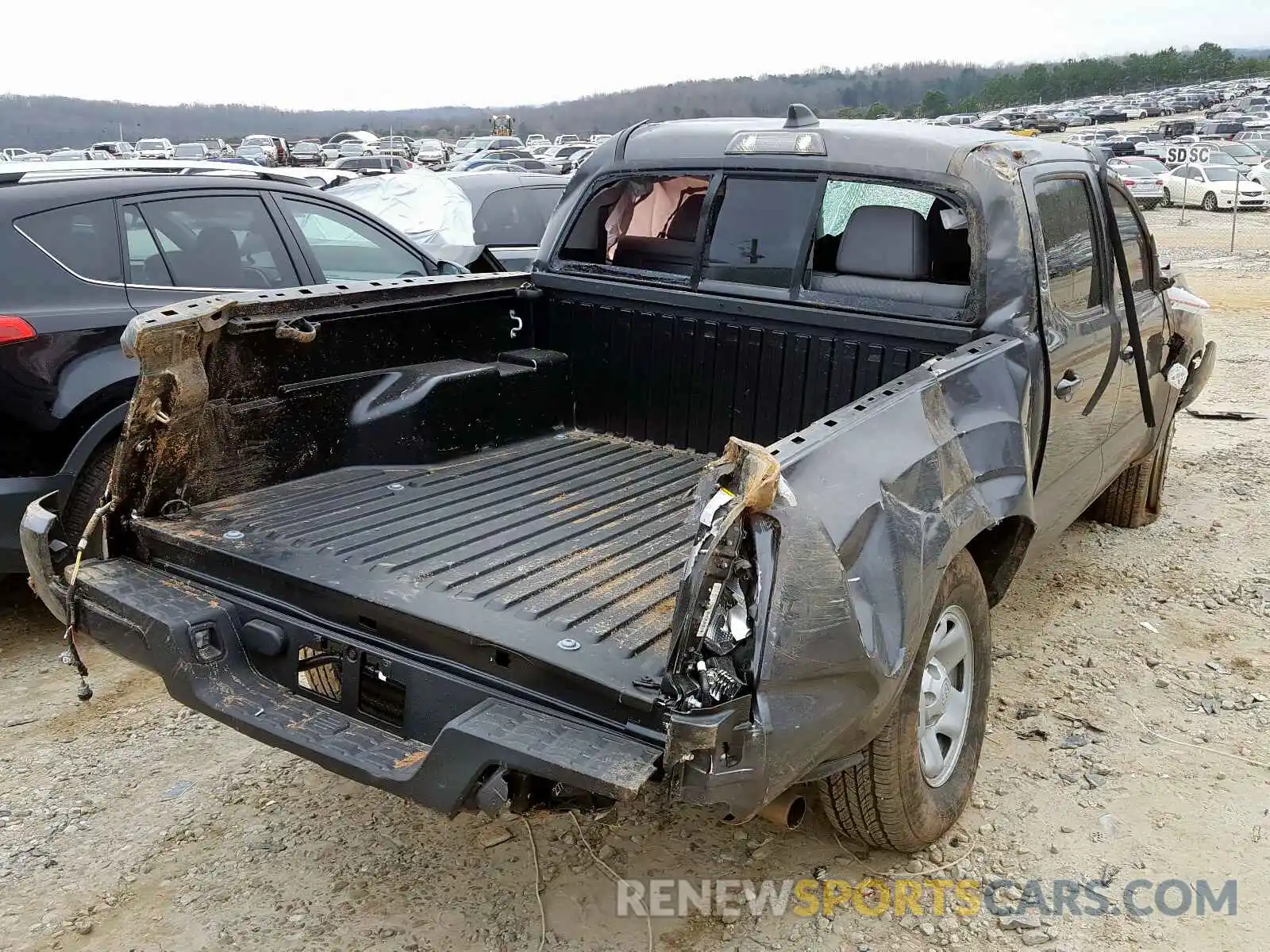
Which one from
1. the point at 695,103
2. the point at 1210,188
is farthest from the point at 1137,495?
the point at 695,103

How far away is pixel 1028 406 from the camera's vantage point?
3.38m

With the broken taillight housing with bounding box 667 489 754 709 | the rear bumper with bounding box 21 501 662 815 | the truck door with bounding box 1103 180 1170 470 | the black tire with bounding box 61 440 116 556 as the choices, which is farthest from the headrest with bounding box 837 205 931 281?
the black tire with bounding box 61 440 116 556

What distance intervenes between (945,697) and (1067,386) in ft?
4.14

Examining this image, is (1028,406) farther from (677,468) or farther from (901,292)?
(677,468)

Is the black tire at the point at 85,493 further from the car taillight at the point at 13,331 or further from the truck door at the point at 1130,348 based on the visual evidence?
the truck door at the point at 1130,348

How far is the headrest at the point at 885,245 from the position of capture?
147 inches

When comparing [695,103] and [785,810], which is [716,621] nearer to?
[785,810]

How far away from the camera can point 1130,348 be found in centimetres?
430

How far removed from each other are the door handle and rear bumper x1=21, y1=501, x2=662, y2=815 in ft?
7.00

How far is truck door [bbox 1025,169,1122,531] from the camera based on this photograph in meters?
3.59

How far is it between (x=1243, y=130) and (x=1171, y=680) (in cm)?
6074

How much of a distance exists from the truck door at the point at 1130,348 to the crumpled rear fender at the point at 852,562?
1.61 m

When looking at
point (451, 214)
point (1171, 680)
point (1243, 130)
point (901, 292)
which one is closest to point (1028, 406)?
point (901, 292)

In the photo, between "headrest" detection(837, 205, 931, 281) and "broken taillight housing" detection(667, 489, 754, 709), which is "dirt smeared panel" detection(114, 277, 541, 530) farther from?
"broken taillight housing" detection(667, 489, 754, 709)
